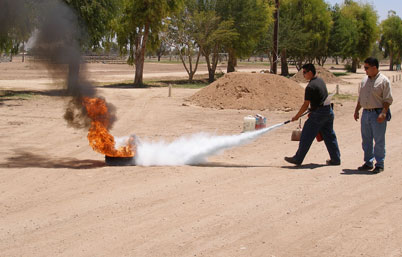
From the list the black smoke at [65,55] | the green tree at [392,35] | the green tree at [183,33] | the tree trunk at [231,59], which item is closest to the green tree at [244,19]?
the tree trunk at [231,59]

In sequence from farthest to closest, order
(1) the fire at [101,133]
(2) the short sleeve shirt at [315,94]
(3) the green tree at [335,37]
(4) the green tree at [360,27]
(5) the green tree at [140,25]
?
(4) the green tree at [360,27] → (3) the green tree at [335,37] → (5) the green tree at [140,25] → (1) the fire at [101,133] → (2) the short sleeve shirt at [315,94]

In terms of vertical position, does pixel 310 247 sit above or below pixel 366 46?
below

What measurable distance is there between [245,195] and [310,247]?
2018 millimetres

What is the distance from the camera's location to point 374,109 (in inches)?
326

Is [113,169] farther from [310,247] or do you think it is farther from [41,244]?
[310,247]

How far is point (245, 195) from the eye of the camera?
7.20 metres

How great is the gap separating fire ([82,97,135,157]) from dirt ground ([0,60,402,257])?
38 centimetres

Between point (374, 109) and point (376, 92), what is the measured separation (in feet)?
0.96

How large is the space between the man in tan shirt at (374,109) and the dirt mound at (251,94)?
12.1 m

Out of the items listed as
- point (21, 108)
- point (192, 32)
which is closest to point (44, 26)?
point (21, 108)

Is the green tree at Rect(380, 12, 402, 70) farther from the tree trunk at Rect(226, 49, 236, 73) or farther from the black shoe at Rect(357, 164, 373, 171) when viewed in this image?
the black shoe at Rect(357, 164, 373, 171)

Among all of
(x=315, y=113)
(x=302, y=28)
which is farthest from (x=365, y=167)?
(x=302, y=28)

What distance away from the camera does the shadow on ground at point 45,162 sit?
30.7 ft

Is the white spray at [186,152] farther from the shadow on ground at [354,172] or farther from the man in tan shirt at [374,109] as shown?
the man in tan shirt at [374,109]
